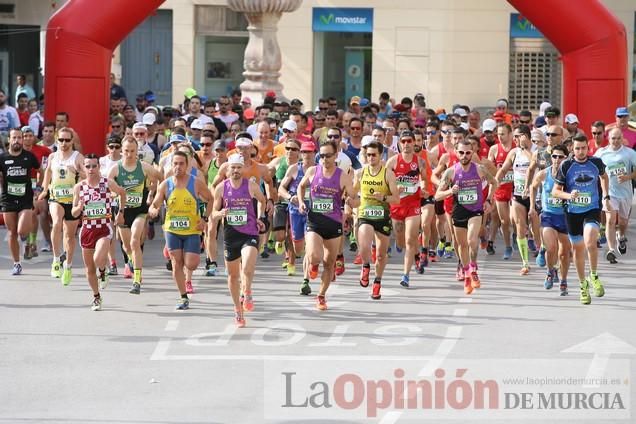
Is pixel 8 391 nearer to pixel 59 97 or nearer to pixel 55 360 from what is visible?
pixel 55 360

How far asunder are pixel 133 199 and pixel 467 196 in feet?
11.9

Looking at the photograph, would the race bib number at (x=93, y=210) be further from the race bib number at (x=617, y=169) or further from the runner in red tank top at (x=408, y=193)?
the race bib number at (x=617, y=169)

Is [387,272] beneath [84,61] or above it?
beneath

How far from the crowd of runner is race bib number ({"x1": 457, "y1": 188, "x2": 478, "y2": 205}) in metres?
0.02

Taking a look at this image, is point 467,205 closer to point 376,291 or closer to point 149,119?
point 376,291

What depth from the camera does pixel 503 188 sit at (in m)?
19.3

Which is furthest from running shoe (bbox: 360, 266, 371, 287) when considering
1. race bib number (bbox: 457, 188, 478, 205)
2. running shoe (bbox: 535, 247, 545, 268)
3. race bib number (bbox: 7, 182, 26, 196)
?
Result: race bib number (bbox: 7, 182, 26, 196)

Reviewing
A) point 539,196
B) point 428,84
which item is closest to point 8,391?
point 539,196

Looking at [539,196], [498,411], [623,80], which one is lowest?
[498,411]

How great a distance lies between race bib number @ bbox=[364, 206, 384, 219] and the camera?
16.0 m

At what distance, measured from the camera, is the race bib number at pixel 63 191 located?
680 inches

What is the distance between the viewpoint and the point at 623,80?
22.0 m

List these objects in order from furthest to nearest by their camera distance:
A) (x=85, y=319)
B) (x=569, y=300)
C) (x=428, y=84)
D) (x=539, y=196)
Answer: (x=428, y=84) < (x=539, y=196) < (x=569, y=300) < (x=85, y=319)

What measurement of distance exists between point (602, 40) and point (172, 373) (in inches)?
447
